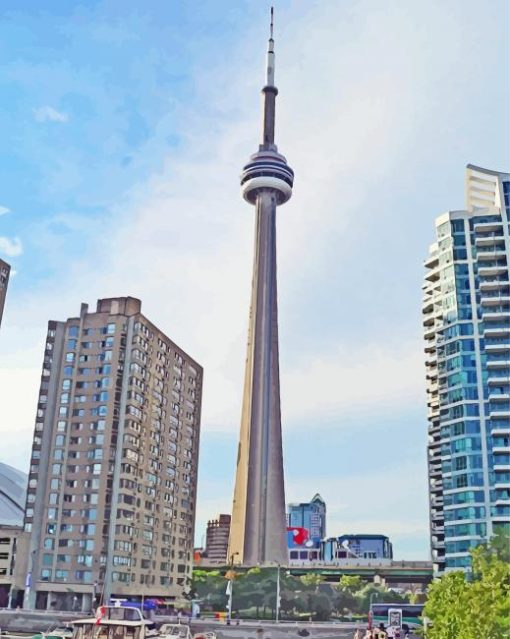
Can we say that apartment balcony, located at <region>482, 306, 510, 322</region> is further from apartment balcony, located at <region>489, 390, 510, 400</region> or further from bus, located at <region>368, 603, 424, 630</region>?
bus, located at <region>368, 603, 424, 630</region>

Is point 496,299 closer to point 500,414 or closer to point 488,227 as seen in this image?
point 488,227

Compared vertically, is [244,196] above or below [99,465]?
above

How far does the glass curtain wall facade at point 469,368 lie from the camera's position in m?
115

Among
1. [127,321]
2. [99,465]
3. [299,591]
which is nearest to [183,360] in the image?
[127,321]

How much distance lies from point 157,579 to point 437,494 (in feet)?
160

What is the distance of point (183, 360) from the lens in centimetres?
13988

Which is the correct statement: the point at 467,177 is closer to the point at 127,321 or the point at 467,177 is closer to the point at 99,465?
the point at 127,321

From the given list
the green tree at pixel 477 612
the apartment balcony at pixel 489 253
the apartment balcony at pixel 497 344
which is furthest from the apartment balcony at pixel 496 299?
the green tree at pixel 477 612

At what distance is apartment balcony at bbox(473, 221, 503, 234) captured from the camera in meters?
127

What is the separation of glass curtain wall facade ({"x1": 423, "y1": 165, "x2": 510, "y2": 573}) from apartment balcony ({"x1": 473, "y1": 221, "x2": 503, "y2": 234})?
0.54 feet

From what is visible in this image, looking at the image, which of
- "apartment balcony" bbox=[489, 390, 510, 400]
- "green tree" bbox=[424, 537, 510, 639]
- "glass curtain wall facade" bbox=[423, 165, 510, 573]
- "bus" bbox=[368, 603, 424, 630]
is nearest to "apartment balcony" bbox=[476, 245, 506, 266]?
"glass curtain wall facade" bbox=[423, 165, 510, 573]

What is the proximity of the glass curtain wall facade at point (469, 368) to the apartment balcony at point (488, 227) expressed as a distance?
17cm

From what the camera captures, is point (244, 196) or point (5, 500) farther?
point (244, 196)

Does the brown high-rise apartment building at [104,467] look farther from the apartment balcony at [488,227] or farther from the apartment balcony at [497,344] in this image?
the apartment balcony at [488,227]
